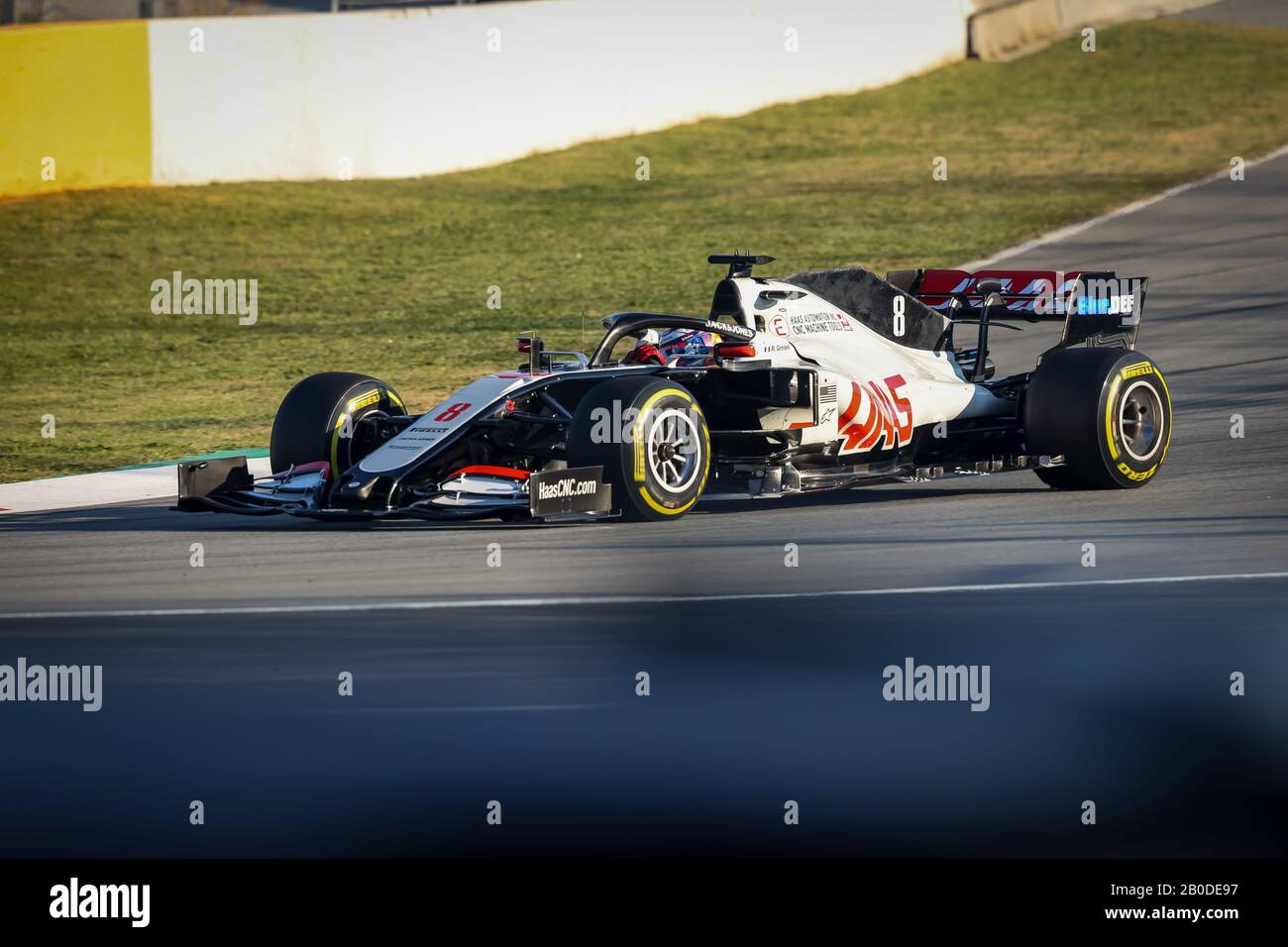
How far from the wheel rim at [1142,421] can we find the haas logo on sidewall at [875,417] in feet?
4.35

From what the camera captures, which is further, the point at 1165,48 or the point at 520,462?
the point at 1165,48

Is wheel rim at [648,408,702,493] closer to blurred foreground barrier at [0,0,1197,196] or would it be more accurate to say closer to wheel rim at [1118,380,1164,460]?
wheel rim at [1118,380,1164,460]

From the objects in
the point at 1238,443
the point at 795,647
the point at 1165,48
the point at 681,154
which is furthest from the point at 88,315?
the point at 1165,48

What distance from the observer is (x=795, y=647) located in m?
8.89

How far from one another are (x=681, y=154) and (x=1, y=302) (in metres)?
11.9

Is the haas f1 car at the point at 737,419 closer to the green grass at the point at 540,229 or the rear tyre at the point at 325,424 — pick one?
the rear tyre at the point at 325,424

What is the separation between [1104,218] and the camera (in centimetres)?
2806

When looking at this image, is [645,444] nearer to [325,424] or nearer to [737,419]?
[737,419]

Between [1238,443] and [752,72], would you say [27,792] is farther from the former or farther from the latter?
[752,72]

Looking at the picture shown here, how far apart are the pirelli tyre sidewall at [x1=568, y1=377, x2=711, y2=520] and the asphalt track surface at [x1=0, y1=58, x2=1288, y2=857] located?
0.21 m

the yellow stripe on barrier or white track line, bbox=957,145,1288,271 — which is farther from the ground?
the yellow stripe on barrier

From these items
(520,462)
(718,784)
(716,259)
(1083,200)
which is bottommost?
(718,784)

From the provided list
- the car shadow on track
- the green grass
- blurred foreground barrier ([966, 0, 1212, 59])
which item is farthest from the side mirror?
blurred foreground barrier ([966, 0, 1212, 59])

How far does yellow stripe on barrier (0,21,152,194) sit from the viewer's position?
24938mm
